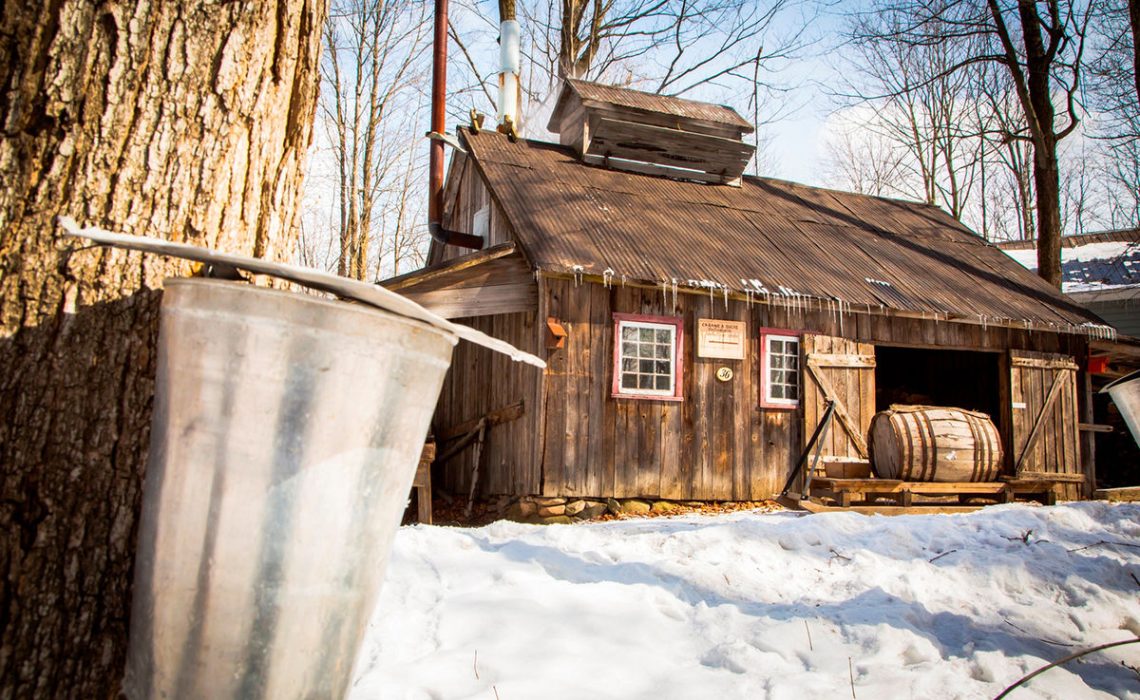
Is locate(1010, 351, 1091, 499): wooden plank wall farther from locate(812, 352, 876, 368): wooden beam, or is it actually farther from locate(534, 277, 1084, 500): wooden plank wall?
locate(534, 277, 1084, 500): wooden plank wall

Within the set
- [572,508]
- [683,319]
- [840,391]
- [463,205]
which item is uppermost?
[463,205]

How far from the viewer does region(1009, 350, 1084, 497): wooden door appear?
10734mm

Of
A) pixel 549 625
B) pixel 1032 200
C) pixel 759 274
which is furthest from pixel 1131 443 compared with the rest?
pixel 1032 200

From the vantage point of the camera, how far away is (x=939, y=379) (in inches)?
537

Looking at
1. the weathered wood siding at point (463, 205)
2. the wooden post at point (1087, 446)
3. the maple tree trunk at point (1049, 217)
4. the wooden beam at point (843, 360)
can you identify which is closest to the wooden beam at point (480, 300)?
the weathered wood siding at point (463, 205)

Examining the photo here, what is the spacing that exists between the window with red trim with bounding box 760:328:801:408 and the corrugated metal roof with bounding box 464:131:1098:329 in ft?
2.00

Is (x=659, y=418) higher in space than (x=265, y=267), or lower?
lower

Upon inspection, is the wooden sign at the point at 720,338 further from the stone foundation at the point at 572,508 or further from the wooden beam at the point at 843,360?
the stone foundation at the point at 572,508

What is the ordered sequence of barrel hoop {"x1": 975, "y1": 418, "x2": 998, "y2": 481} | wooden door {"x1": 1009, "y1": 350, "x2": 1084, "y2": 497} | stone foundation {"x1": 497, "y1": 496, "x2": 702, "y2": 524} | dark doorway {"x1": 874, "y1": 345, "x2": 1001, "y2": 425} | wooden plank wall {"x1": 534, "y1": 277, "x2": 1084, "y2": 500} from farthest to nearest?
1. dark doorway {"x1": 874, "y1": 345, "x2": 1001, "y2": 425}
2. wooden door {"x1": 1009, "y1": 350, "x2": 1084, "y2": 497}
3. barrel hoop {"x1": 975, "y1": 418, "x2": 998, "y2": 481}
4. wooden plank wall {"x1": 534, "y1": 277, "x2": 1084, "y2": 500}
5. stone foundation {"x1": 497, "y1": 496, "x2": 702, "y2": 524}

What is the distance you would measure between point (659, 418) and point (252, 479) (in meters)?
7.64

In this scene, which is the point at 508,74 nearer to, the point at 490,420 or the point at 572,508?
the point at 490,420

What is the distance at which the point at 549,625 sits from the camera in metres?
3.07

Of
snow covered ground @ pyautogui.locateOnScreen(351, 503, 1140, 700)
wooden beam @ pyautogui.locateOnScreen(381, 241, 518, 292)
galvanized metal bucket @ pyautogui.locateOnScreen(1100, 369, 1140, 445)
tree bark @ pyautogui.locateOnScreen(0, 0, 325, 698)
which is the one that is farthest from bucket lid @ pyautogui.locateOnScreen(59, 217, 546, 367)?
wooden beam @ pyautogui.locateOnScreen(381, 241, 518, 292)

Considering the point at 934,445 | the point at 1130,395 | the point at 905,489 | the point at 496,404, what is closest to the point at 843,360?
the point at 934,445
